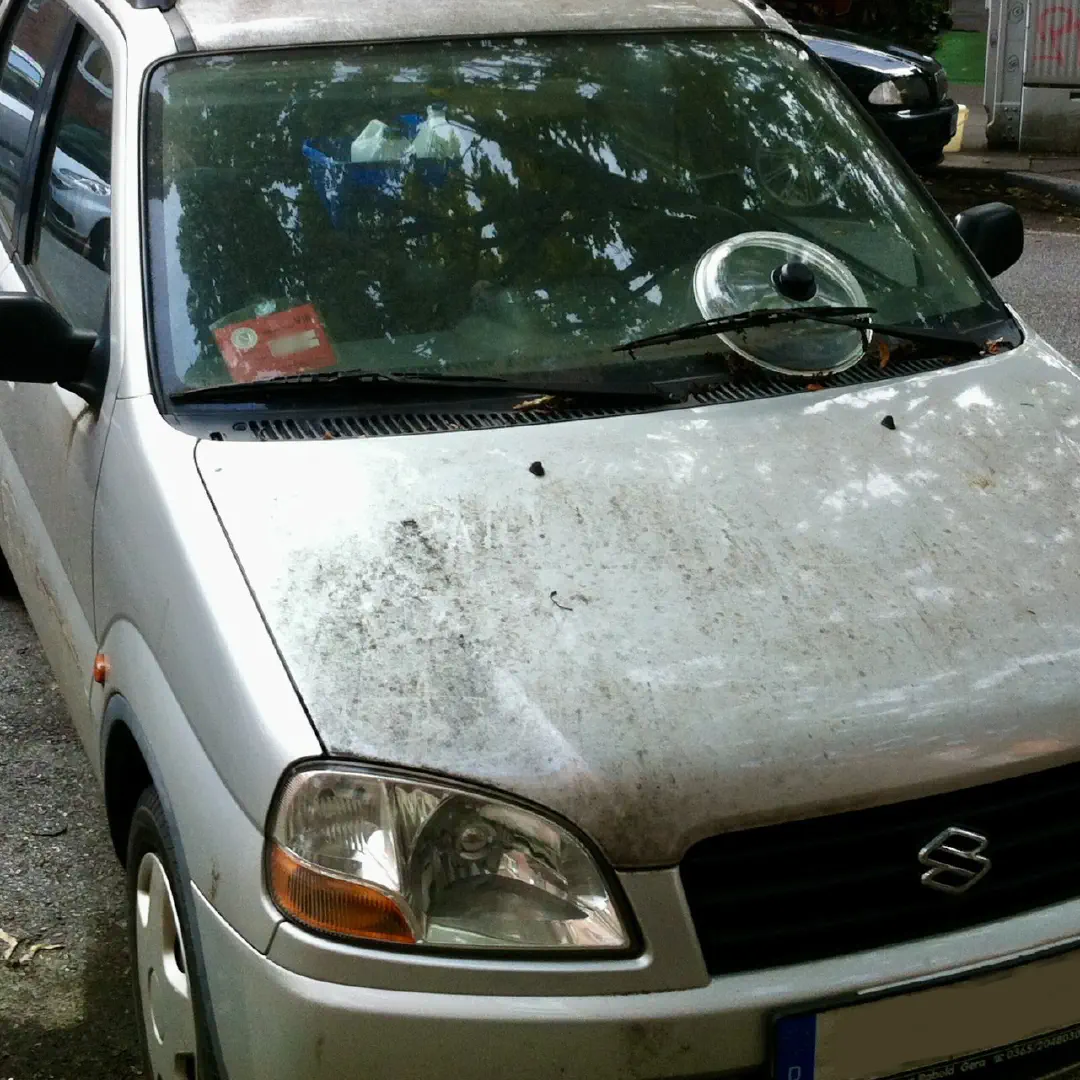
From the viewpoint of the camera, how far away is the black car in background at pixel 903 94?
420 inches

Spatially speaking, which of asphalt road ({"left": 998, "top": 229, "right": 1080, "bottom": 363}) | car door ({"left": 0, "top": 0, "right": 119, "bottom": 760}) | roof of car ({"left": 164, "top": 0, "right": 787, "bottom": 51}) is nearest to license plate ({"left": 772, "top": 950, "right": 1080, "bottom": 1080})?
car door ({"left": 0, "top": 0, "right": 119, "bottom": 760})

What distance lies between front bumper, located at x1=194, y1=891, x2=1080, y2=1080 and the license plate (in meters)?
0.04

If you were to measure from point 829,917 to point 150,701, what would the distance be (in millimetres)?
1041

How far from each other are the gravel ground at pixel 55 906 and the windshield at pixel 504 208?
1.23 m

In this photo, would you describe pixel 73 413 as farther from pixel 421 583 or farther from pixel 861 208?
pixel 861 208

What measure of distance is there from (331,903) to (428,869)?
5.0 inches

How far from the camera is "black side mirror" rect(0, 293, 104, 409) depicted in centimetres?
272

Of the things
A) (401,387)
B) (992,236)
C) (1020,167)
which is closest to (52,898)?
(401,387)

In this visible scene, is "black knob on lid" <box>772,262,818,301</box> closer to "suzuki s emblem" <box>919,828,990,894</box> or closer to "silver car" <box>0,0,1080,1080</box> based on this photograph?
"silver car" <box>0,0,1080,1080</box>

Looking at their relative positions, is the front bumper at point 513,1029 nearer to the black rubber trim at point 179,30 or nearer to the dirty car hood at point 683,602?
the dirty car hood at point 683,602

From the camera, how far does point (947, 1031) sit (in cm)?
214

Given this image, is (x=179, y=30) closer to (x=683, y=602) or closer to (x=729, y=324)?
(x=729, y=324)

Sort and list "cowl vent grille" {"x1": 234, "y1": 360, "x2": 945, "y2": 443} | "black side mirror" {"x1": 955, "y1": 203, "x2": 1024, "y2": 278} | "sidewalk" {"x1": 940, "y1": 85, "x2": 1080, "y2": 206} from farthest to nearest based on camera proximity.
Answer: "sidewalk" {"x1": 940, "y1": 85, "x2": 1080, "y2": 206} < "black side mirror" {"x1": 955, "y1": 203, "x2": 1024, "y2": 278} < "cowl vent grille" {"x1": 234, "y1": 360, "x2": 945, "y2": 443}

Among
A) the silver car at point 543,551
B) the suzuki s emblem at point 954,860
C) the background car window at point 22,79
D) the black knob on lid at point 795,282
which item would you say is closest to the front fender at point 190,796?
the silver car at point 543,551
